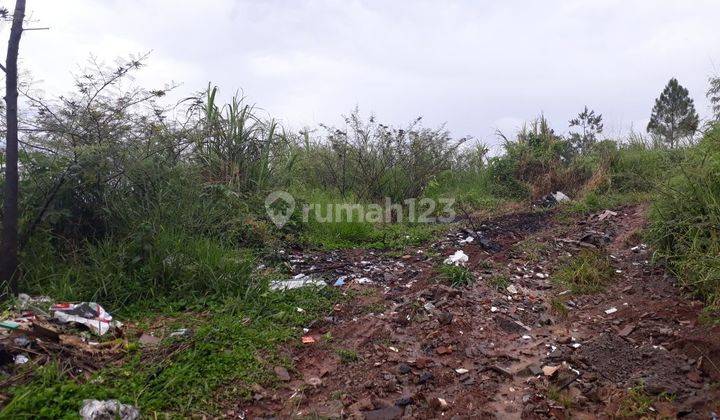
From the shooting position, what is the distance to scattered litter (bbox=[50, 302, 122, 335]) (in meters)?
2.83

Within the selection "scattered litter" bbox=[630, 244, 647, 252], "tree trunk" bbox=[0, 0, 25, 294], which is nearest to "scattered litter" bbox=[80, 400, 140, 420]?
"tree trunk" bbox=[0, 0, 25, 294]

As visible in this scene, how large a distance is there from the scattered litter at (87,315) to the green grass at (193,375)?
32 centimetres

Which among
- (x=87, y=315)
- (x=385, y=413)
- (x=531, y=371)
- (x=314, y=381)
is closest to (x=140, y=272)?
(x=87, y=315)

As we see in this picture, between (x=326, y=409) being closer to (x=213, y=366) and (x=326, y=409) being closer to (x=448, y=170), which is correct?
(x=213, y=366)

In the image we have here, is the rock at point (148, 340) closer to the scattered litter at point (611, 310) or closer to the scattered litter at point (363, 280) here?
the scattered litter at point (363, 280)

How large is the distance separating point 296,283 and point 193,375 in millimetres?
1449

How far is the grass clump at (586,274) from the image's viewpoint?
3.71m

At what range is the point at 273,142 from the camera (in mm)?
5965

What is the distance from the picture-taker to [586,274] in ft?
12.6

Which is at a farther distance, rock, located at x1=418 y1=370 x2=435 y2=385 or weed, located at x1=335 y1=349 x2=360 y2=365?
weed, located at x1=335 y1=349 x2=360 y2=365

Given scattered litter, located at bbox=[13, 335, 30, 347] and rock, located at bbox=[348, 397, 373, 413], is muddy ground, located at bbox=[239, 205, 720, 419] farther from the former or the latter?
scattered litter, located at bbox=[13, 335, 30, 347]

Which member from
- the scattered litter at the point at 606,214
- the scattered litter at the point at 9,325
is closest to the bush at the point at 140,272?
the scattered litter at the point at 9,325

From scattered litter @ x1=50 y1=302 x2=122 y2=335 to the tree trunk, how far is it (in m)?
0.47

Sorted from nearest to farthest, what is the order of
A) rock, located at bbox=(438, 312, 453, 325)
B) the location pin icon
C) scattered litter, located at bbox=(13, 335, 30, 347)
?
scattered litter, located at bbox=(13, 335, 30, 347)
rock, located at bbox=(438, 312, 453, 325)
the location pin icon
